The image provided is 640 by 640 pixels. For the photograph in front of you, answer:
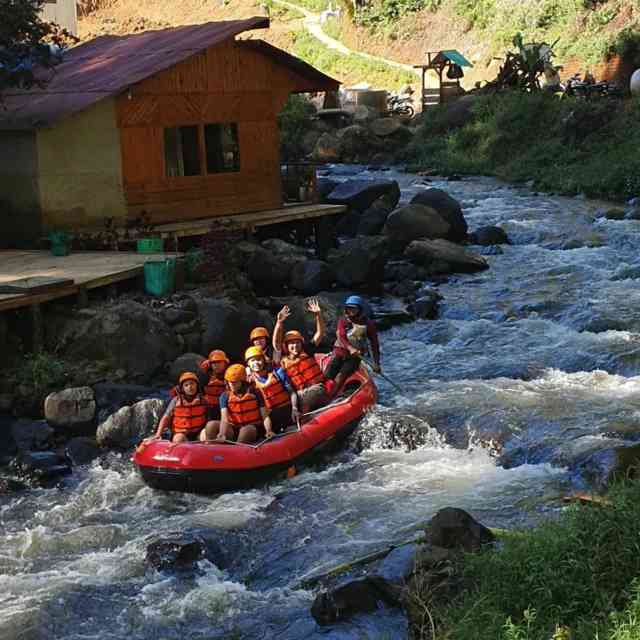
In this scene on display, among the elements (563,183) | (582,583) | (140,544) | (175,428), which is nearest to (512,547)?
(582,583)

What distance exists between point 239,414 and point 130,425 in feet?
5.78

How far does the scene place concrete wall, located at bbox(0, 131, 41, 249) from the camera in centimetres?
1736

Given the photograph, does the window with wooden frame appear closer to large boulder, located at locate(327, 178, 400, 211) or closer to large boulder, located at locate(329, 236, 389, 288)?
large boulder, located at locate(329, 236, 389, 288)

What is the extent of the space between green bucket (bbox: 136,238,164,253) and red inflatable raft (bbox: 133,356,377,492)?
6.43 metres

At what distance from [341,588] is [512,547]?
1274mm

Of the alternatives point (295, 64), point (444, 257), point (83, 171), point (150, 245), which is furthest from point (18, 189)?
point (444, 257)

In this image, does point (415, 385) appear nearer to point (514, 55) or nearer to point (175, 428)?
point (175, 428)

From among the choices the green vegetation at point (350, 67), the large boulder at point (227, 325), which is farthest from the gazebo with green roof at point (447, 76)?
the large boulder at point (227, 325)

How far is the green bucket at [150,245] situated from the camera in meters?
16.9

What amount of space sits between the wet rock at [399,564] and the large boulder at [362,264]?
1018cm

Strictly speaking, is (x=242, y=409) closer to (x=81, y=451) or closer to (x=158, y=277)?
(x=81, y=451)

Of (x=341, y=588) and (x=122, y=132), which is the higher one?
(x=122, y=132)

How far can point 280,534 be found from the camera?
984 cm

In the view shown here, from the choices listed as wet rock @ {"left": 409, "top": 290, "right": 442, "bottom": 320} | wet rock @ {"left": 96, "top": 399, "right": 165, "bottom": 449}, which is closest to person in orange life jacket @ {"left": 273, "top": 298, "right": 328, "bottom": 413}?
wet rock @ {"left": 96, "top": 399, "right": 165, "bottom": 449}
